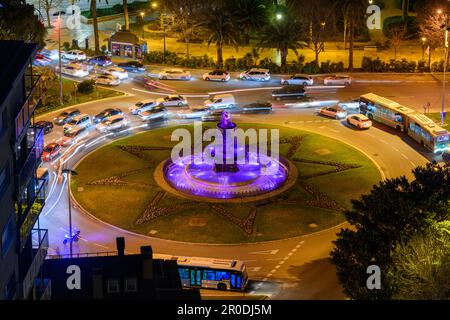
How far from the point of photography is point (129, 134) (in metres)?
102

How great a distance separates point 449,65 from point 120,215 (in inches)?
2733

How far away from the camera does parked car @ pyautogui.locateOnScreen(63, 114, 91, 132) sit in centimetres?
10119

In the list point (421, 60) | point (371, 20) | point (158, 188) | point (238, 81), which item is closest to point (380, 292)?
point (158, 188)

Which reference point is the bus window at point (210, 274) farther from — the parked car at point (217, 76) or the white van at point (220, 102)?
the parked car at point (217, 76)

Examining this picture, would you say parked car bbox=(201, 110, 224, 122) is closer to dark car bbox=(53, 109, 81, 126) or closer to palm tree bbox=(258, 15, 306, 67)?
dark car bbox=(53, 109, 81, 126)

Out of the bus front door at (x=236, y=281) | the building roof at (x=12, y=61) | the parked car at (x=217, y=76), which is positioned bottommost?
the bus front door at (x=236, y=281)

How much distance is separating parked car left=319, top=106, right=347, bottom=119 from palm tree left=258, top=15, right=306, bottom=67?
2209 cm

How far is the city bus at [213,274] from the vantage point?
64.3 m

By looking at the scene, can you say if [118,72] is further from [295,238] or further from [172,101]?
[295,238]

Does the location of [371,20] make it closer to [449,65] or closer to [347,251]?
[449,65]

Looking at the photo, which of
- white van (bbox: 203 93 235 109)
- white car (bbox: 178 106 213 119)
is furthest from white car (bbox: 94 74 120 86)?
white car (bbox: 178 106 213 119)

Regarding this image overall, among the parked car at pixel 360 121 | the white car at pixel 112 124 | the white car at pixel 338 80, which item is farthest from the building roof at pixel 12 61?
the white car at pixel 338 80
